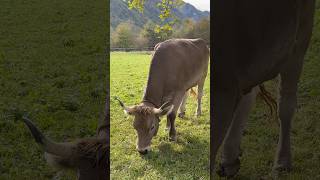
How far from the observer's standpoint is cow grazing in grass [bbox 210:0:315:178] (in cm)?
320

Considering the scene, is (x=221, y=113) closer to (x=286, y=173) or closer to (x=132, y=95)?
(x=286, y=173)

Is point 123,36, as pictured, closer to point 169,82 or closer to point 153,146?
point 153,146

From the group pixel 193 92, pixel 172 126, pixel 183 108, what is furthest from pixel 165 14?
pixel 193 92

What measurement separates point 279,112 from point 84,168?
2.23 metres

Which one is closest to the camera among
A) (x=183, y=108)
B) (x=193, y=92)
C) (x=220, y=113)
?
(x=220, y=113)

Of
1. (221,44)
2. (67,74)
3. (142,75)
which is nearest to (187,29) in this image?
(221,44)

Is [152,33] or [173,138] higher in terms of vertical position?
[152,33]

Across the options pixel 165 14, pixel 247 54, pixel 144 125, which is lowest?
pixel 144 125

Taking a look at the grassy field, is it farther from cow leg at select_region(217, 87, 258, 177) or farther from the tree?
cow leg at select_region(217, 87, 258, 177)

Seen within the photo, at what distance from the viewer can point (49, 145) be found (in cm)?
234

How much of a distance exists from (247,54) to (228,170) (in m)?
1.17

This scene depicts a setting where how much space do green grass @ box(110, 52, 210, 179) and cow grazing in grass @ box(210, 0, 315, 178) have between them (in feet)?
1.04

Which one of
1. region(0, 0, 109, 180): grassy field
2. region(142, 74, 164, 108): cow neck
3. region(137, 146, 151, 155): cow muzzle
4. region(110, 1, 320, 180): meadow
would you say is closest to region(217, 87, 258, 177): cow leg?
region(110, 1, 320, 180): meadow

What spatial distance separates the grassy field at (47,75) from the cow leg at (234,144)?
1471mm
